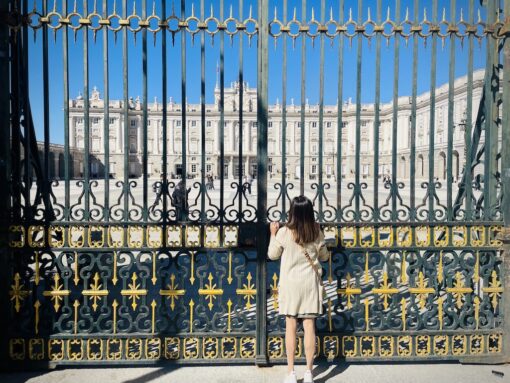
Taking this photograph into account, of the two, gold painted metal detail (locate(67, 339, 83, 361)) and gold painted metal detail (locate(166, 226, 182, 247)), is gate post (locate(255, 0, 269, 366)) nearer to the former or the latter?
gold painted metal detail (locate(166, 226, 182, 247))

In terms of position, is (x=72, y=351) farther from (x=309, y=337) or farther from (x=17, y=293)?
(x=309, y=337)

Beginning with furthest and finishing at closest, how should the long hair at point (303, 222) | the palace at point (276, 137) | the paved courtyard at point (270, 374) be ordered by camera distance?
the palace at point (276, 137) → the paved courtyard at point (270, 374) → the long hair at point (303, 222)

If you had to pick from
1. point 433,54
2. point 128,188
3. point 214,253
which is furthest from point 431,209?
point 128,188

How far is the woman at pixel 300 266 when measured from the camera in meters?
3.34

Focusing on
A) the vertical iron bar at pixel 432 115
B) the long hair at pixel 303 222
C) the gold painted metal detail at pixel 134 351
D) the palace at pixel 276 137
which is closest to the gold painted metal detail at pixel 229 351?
the gold painted metal detail at pixel 134 351

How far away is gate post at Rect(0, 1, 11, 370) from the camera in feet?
12.2

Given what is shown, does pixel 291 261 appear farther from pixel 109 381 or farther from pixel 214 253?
pixel 109 381

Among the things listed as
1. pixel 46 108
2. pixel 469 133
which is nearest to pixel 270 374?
pixel 469 133

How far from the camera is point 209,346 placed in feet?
13.0

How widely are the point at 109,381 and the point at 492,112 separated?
4.46 metres

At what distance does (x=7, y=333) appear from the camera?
12.3ft

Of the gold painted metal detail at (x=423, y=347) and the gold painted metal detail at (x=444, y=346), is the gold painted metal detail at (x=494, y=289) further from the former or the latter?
the gold painted metal detail at (x=423, y=347)

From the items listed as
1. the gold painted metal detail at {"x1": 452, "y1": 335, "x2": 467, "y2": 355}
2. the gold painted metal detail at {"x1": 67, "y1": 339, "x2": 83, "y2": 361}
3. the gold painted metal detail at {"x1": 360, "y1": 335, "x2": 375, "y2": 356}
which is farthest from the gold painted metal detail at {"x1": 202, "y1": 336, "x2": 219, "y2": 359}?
the gold painted metal detail at {"x1": 452, "y1": 335, "x2": 467, "y2": 355}

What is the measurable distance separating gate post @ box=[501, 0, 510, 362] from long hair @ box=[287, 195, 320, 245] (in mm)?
2059
